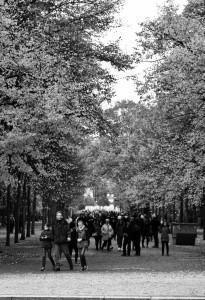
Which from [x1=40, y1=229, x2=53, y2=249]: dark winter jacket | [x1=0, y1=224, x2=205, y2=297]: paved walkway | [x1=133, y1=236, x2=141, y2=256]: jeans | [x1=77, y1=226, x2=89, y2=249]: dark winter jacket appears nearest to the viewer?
[x1=0, y1=224, x2=205, y2=297]: paved walkway

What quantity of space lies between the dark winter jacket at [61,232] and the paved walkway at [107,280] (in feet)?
3.21

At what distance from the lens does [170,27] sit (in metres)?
29.9

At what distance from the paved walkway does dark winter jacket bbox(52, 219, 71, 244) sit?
98cm

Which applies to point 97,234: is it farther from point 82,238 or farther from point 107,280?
point 107,280

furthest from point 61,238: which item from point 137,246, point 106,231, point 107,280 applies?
point 106,231

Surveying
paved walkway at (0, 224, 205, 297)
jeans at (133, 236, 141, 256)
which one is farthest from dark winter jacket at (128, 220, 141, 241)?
paved walkway at (0, 224, 205, 297)

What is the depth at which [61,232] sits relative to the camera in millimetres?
22047

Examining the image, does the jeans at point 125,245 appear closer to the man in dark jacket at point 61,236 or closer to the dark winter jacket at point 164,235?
the dark winter jacket at point 164,235

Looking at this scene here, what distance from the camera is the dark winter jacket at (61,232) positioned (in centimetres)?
2205

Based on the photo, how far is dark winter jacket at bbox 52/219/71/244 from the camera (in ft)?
72.3

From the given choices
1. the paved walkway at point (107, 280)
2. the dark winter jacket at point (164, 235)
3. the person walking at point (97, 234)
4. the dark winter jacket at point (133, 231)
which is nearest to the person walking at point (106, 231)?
the person walking at point (97, 234)

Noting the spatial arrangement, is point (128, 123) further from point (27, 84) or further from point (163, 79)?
point (27, 84)

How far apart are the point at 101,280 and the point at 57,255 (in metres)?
4.69

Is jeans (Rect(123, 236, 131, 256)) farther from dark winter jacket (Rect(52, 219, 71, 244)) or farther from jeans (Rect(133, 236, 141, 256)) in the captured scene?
dark winter jacket (Rect(52, 219, 71, 244))
